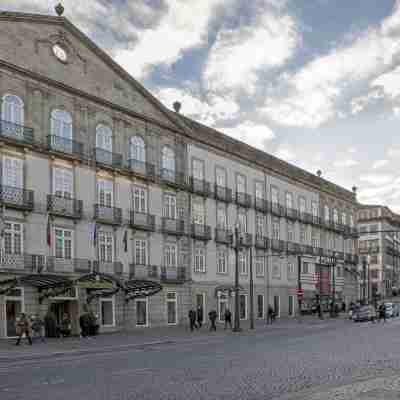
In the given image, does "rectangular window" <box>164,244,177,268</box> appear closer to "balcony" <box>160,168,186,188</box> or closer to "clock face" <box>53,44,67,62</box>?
"balcony" <box>160,168,186,188</box>

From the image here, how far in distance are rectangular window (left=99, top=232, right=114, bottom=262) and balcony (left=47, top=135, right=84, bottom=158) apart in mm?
5320

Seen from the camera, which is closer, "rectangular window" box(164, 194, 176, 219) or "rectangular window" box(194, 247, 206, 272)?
"rectangular window" box(164, 194, 176, 219)

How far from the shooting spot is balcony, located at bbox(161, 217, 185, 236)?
46.8 metres

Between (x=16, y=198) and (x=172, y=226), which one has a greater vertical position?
(x=16, y=198)

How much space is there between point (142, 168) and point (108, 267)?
798cm

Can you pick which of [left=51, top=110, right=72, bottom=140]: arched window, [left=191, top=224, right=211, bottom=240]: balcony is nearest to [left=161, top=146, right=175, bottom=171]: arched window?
[left=191, top=224, right=211, bottom=240]: balcony

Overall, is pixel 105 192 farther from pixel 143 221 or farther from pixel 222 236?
pixel 222 236

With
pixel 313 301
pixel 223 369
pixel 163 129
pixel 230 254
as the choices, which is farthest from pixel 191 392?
pixel 313 301

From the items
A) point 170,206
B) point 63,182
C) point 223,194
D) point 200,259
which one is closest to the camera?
point 63,182

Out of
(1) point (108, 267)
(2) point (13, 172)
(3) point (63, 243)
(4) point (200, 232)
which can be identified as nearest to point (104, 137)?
(3) point (63, 243)

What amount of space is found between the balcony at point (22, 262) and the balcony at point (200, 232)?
15596 millimetres

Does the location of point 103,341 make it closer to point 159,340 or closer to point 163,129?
point 159,340

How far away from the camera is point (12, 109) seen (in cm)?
3681

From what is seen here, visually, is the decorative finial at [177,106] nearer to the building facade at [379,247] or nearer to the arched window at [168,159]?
the arched window at [168,159]
